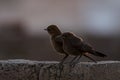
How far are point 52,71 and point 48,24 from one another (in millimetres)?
8638

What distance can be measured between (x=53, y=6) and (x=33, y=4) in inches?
23.8

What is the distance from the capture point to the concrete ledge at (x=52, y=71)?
20.3ft

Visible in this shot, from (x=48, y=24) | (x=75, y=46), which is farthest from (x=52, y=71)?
(x=48, y=24)

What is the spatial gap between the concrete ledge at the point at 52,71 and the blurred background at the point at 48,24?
3.71 m

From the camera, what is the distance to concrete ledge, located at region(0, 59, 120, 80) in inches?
244

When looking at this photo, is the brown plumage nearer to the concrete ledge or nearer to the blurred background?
the concrete ledge

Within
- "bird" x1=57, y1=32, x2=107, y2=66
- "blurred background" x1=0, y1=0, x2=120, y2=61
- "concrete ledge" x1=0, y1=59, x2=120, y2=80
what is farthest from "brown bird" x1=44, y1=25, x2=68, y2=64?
"blurred background" x1=0, y1=0, x2=120, y2=61

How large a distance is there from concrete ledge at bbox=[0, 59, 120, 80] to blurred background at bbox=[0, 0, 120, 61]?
12.2 ft

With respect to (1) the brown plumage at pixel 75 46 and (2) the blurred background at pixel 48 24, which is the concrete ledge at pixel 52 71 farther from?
(2) the blurred background at pixel 48 24

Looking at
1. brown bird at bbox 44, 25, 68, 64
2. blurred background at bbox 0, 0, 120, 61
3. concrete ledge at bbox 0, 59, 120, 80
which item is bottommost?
blurred background at bbox 0, 0, 120, 61

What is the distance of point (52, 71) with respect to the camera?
246 inches

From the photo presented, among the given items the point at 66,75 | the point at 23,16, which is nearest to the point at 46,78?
the point at 66,75

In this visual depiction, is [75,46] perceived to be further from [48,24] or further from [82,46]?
[48,24]

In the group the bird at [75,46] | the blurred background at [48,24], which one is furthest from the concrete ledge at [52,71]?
the blurred background at [48,24]
